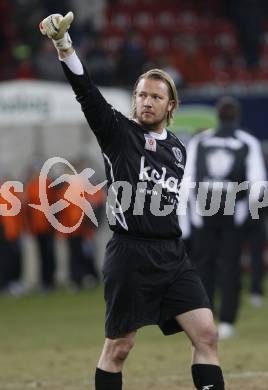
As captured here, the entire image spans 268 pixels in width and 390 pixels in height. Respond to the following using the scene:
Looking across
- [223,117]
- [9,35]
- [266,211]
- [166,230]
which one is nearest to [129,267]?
[166,230]

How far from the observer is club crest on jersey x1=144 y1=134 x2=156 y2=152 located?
7.66m

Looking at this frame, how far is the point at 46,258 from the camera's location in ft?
61.2

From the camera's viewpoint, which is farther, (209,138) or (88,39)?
(88,39)

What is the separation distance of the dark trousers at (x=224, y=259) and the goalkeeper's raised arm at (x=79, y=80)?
584 cm

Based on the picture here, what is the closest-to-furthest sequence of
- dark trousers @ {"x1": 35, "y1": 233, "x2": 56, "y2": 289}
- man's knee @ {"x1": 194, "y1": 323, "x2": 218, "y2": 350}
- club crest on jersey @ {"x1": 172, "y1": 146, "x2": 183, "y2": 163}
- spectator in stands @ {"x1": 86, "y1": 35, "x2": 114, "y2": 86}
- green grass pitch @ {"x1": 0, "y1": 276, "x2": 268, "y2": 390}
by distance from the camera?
man's knee @ {"x1": 194, "y1": 323, "x2": 218, "y2": 350} < club crest on jersey @ {"x1": 172, "y1": 146, "x2": 183, "y2": 163} < green grass pitch @ {"x1": 0, "y1": 276, "x2": 268, "y2": 390} < dark trousers @ {"x1": 35, "y1": 233, "x2": 56, "y2": 289} < spectator in stands @ {"x1": 86, "y1": 35, "x2": 114, "y2": 86}

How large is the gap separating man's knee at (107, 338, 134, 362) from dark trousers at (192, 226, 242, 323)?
564 centimetres

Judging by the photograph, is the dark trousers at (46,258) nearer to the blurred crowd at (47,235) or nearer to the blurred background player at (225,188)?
the blurred crowd at (47,235)

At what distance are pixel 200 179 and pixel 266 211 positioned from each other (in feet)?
17.4

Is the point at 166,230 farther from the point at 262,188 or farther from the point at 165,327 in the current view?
the point at 262,188

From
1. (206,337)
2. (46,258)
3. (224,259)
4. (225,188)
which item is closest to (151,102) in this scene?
(206,337)

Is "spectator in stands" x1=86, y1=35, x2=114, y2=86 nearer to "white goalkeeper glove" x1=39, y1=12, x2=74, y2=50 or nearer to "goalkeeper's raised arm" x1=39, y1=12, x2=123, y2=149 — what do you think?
"goalkeeper's raised arm" x1=39, y1=12, x2=123, y2=149

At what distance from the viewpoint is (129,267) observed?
762 centimetres

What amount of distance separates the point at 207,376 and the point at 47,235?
11355mm

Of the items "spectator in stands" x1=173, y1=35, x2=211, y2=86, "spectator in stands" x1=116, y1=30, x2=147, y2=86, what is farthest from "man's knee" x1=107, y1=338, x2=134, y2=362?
"spectator in stands" x1=173, y1=35, x2=211, y2=86
